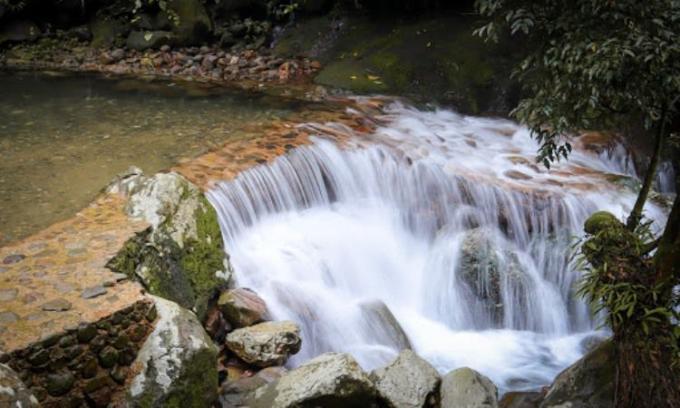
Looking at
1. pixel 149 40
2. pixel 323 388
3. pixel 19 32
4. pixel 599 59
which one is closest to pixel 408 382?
pixel 323 388

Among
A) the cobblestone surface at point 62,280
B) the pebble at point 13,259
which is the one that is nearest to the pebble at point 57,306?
the cobblestone surface at point 62,280

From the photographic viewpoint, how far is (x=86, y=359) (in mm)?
3980

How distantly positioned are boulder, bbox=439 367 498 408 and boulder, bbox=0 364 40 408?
10.4 ft

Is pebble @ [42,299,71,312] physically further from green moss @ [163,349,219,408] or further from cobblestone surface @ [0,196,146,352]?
green moss @ [163,349,219,408]

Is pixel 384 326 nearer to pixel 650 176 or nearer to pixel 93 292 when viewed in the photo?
pixel 650 176

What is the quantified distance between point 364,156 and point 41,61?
8488 millimetres

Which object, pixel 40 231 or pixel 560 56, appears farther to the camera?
pixel 40 231

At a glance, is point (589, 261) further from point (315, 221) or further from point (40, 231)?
point (40, 231)

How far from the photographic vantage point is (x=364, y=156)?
30.2 feet

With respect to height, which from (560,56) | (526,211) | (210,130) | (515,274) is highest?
(560,56)

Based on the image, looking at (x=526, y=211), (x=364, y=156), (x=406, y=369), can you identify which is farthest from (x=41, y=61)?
(x=406, y=369)

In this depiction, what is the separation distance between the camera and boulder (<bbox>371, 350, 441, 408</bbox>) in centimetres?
497

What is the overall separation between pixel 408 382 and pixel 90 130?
246 inches

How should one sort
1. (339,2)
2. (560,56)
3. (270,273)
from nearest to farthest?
(560,56) < (270,273) < (339,2)
